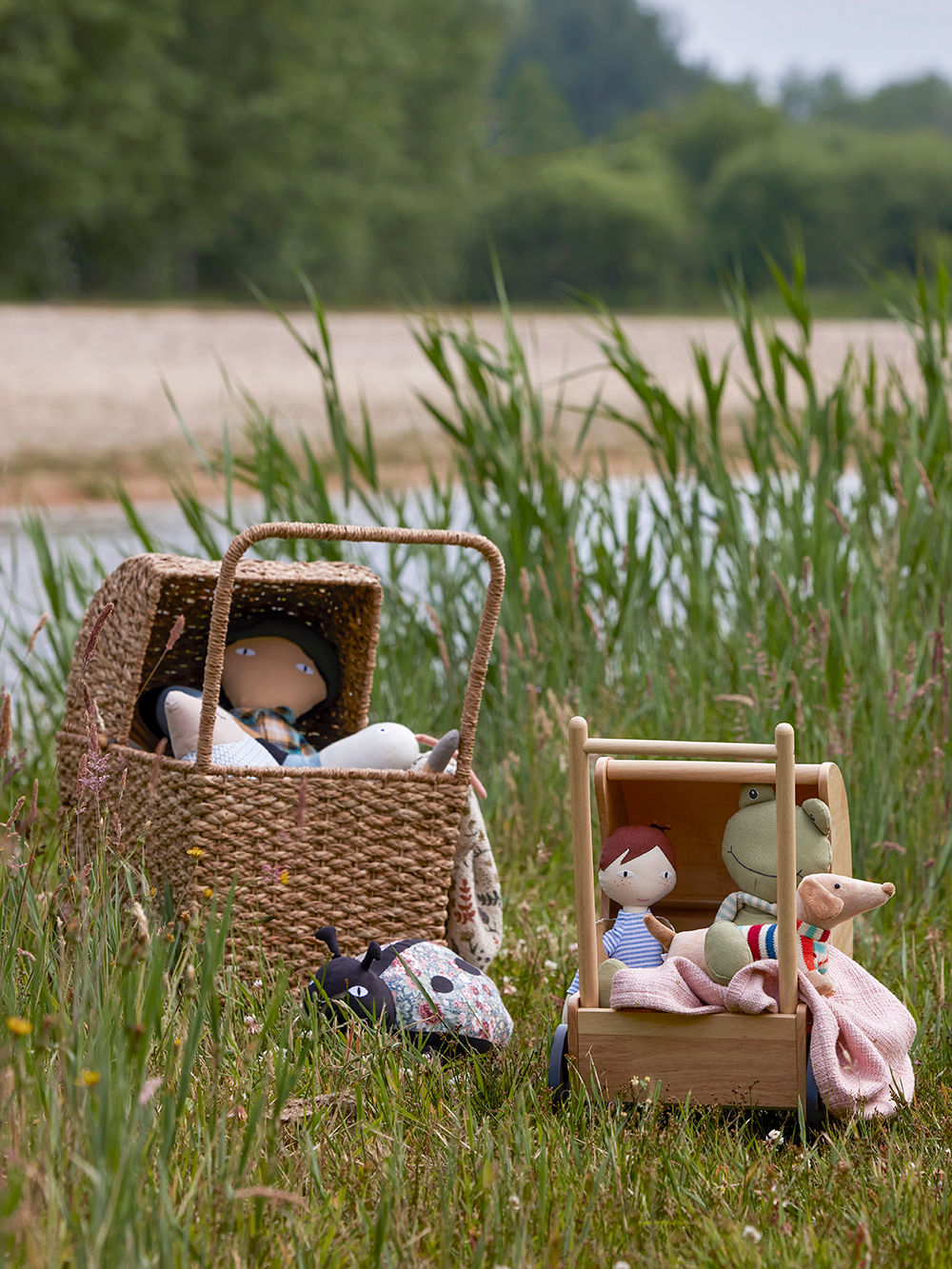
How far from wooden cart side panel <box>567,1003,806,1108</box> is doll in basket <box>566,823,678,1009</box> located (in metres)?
0.14

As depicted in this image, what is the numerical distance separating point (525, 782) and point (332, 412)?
96 centimetres

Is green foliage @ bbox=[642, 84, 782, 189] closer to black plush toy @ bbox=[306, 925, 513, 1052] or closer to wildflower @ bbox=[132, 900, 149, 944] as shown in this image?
black plush toy @ bbox=[306, 925, 513, 1052]

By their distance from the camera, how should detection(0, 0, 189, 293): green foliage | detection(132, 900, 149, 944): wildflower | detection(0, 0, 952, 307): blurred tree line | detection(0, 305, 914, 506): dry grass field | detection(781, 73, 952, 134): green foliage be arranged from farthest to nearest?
detection(781, 73, 952, 134): green foliage, detection(0, 0, 952, 307): blurred tree line, detection(0, 0, 189, 293): green foliage, detection(0, 305, 914, 506): dry grass field, detection(132, 900, 149, 944): wildflower

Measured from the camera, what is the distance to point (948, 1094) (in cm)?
183

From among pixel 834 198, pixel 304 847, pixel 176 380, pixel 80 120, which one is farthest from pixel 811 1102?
pixel 834 198

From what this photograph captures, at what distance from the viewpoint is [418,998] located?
1942mm

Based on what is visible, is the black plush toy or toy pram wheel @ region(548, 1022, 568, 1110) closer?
toy pram wheel @ region(548, 1022, 568, 1110)

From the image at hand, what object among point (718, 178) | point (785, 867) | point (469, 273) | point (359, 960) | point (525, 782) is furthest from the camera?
point (718, 178)

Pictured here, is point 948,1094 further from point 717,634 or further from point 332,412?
point 332,412

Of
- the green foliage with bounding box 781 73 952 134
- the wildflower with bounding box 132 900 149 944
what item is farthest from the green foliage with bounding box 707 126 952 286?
the wildflower with bounding box 132 900 149 944

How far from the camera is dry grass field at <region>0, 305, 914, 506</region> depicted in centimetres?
1198

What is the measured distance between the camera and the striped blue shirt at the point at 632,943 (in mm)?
1846

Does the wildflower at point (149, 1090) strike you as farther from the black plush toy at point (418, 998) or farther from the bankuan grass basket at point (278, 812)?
the bankuan grass basket at point (278, 812)

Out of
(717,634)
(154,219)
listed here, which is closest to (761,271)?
(154,219)
